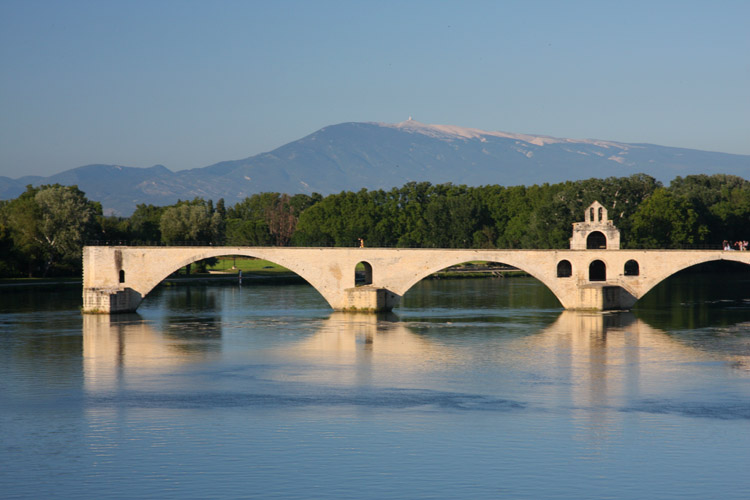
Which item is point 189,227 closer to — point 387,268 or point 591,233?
point 387,268

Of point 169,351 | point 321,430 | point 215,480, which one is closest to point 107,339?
point 169,351

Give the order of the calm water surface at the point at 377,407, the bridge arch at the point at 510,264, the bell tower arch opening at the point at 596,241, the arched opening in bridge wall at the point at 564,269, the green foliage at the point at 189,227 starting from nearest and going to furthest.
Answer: the calm water surface at the point at 377,407 → the bridge arch at the point at 510,264 → the arched opening in bridge wall at the point at 564,269 → the bell tower arch opening at the point at 596,241 → the green foliage at the point at 189,227

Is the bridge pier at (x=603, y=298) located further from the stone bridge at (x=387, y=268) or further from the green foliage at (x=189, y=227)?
the green foliage at (x=189, y=227)

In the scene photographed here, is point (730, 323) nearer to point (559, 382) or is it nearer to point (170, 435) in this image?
point (559, 382)

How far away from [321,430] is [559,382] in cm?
1084

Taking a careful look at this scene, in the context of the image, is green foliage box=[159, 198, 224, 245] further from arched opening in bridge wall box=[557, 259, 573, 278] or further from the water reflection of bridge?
arched opening in bridge wall box=[557, 259, 573, 278]

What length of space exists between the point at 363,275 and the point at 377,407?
5604 centimetres

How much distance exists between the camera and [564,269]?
179ft

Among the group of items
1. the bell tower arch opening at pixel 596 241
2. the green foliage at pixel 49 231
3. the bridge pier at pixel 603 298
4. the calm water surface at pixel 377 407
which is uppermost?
the green foliage at pixel 49 231

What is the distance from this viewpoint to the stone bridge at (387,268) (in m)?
52.5

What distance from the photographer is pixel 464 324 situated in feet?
167

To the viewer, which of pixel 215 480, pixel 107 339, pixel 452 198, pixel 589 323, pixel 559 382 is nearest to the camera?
pixel 215 480

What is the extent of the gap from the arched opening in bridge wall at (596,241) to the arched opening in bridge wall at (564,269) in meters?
2.02

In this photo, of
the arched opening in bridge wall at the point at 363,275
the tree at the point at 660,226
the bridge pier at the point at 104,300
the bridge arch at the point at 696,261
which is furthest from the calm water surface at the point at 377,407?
the tree at the point at 660,226
